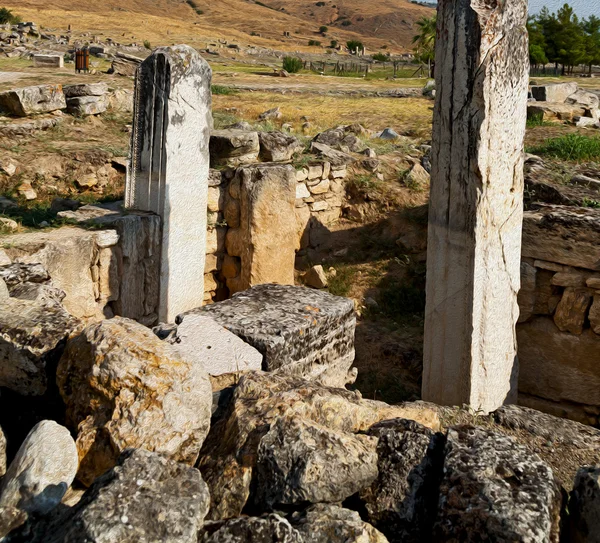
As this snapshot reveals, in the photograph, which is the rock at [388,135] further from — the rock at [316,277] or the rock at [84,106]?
the rock at [84,106]

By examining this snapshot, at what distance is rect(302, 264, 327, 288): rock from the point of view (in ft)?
28.4

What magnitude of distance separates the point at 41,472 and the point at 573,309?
4.73 m

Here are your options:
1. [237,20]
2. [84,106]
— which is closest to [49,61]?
[84,106]

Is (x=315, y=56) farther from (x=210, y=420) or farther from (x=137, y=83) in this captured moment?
(x=210, y=420)

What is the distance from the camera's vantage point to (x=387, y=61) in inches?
1978

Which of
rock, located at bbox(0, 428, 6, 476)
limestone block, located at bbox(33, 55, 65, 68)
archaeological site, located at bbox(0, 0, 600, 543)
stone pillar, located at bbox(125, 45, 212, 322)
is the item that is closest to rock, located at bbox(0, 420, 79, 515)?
archaeological site, located at bbox(0, 0, 600, 543)

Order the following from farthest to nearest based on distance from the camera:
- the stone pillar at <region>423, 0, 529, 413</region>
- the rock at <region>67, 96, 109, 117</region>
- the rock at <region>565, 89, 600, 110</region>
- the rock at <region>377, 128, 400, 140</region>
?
the rock at <region>565, 89, 600, 110</region> < the rock at <region>377, 128, 400, 140</region> < the rock at <region>67, 96, 109, 117</region> < the stone pillar at <region>423, 0, 529, 413</region>

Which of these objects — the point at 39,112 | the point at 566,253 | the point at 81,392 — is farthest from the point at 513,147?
the point at 39,112

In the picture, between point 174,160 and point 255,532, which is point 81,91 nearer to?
point 174,160

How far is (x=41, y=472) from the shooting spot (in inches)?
115

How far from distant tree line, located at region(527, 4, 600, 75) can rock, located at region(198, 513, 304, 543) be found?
35339 mm

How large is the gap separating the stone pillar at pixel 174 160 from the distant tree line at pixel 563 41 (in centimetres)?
3126

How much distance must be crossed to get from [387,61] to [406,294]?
146 feet

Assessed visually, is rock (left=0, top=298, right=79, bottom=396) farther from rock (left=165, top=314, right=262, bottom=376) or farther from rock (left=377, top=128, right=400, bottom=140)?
rock (left=377, top=128, right=400, bottom=140)
